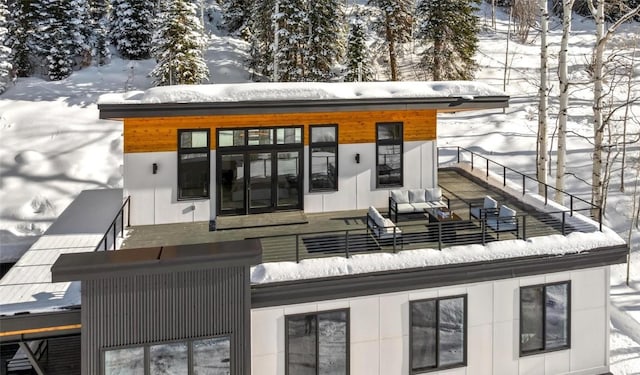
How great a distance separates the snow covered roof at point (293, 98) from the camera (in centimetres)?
939

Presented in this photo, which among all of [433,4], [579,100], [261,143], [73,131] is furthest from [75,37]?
[579,100]

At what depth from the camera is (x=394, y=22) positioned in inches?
1125

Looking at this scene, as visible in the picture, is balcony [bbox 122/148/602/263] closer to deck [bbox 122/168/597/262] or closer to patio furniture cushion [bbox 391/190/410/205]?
deck [bbox 122/168/597/262]

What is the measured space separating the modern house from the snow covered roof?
0.13ft

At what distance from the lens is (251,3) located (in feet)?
108

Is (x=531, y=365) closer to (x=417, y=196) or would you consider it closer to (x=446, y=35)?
(x=417, y=196)

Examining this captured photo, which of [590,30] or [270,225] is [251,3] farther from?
[590,30]

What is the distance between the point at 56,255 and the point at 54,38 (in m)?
28.9

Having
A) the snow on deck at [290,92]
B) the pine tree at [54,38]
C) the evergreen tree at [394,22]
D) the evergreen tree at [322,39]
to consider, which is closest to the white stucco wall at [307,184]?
the snow on deck at [290,92]

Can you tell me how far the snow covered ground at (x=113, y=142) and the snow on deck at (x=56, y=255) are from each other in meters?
5.93

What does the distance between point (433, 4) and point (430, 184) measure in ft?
64.8

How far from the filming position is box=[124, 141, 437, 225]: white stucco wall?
1027cm

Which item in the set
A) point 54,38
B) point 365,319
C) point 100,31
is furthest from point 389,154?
point 100,31

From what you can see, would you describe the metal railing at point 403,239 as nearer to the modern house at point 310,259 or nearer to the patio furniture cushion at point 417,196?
the modern house at point 310,259
